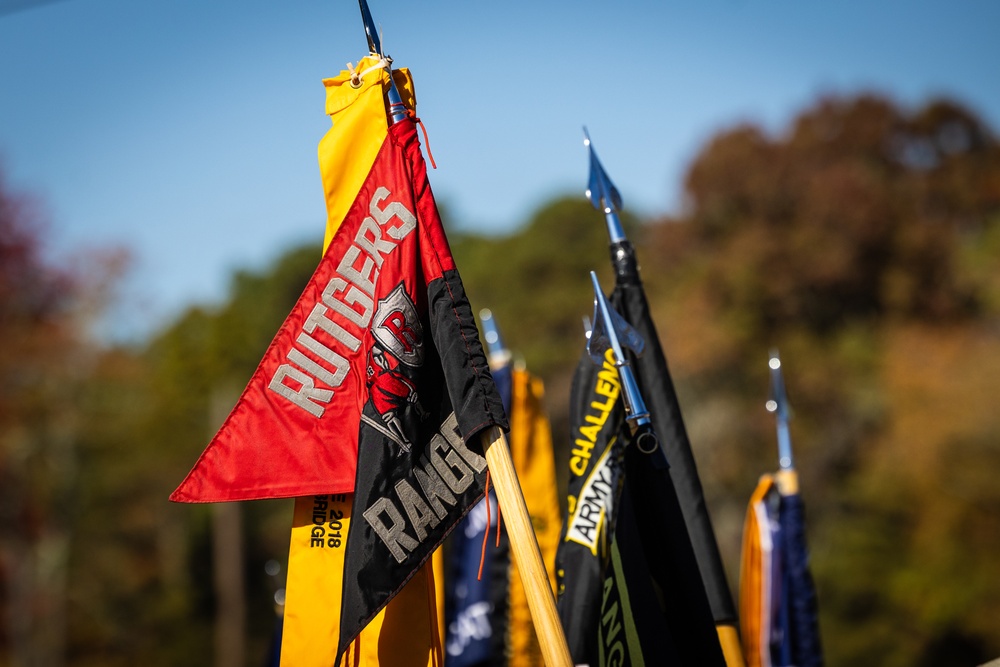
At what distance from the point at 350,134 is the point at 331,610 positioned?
121 centimetres

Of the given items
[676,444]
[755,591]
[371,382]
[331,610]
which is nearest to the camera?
[371,382]

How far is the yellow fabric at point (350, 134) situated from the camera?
8.42ft

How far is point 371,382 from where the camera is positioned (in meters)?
2.38

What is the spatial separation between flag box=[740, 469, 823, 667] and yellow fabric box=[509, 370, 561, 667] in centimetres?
87

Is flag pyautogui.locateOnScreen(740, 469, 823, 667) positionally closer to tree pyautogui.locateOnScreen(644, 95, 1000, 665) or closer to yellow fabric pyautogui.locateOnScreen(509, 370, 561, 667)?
yellow fabric pyautogui.locateOnScreen(509, 370, 561, 667)

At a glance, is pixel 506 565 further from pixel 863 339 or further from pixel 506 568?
pixel 863 339

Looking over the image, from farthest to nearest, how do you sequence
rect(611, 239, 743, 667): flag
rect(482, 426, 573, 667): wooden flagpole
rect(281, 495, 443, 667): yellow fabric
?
rect(611, 239, 743, 667): flag → rect(281, 495, 443, 667): yellow fabric → rect(482, 426, 573, 667): wooden flagpole

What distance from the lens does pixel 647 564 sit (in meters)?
2.62

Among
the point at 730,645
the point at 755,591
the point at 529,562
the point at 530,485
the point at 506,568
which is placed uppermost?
the point at 530,485

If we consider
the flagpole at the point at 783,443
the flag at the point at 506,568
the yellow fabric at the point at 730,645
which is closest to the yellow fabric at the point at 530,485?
the flag at the point at 506,568

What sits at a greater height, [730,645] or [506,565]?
[506,565]

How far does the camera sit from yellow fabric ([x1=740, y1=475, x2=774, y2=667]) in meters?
4.34

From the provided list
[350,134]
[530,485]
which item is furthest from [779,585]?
[350,134]

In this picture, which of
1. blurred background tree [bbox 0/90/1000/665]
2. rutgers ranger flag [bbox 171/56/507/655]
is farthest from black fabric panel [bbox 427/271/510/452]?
blurred background tree [bbox 0/90/1000/665]
